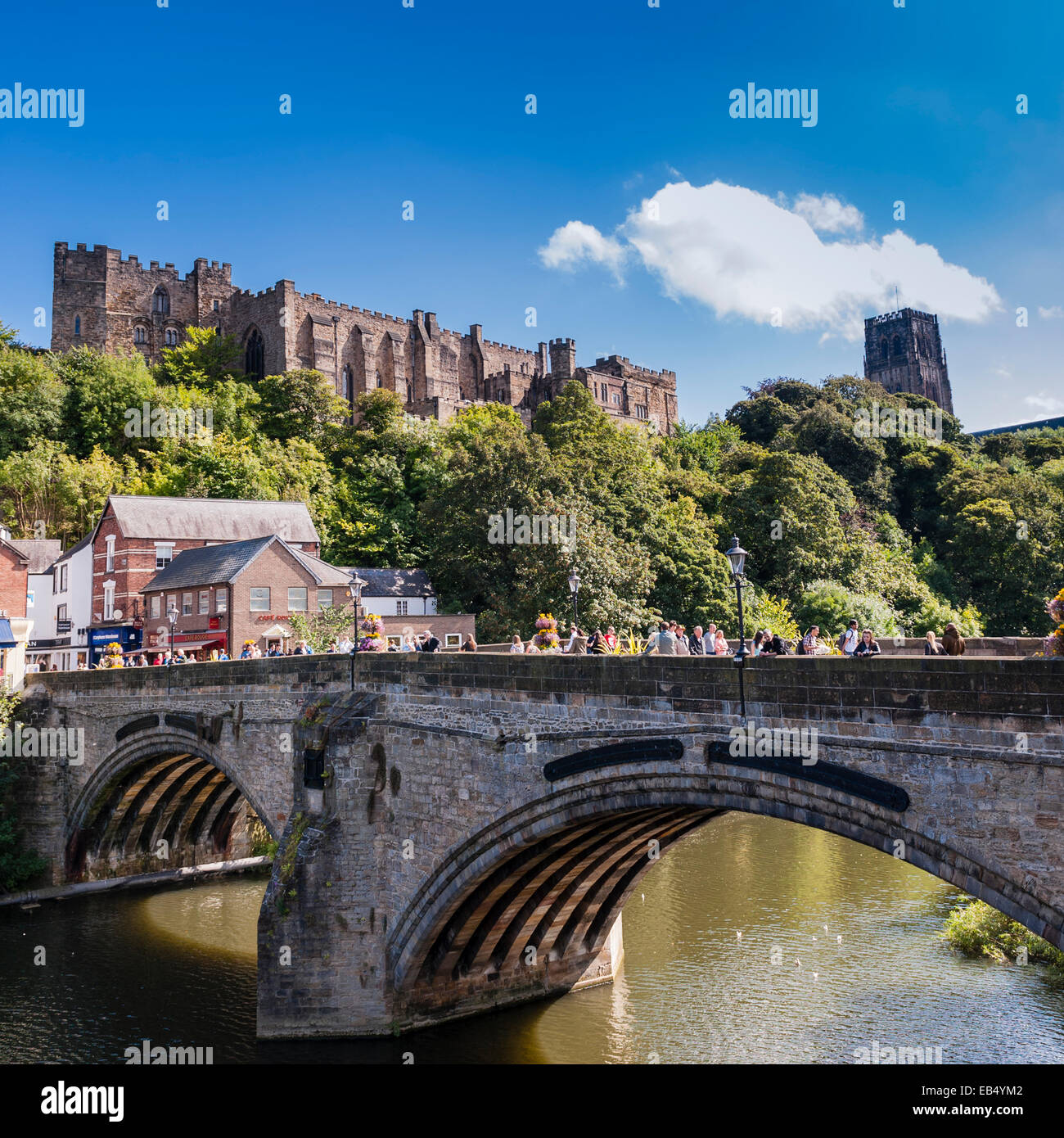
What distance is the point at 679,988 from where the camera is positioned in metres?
18.7

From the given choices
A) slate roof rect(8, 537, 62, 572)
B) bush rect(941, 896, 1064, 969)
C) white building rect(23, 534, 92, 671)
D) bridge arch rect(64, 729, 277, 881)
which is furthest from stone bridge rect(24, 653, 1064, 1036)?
slate roof rect(8, 537, 62, 572)

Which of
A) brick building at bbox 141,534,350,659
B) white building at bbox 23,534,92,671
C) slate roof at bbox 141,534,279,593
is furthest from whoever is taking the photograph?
white building at bbox 23,534,92,671

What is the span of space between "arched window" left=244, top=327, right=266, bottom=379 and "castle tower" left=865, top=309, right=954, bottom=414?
80197mm

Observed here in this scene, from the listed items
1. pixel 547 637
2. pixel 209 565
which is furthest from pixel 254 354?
pixel 547 637

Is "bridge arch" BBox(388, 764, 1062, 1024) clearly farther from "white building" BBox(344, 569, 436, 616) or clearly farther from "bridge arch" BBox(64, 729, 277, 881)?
"white building" BBox(344, 569, 436, 616)

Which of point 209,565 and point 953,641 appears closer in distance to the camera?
point 953,641

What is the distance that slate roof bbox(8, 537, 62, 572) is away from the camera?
5056 centimetres

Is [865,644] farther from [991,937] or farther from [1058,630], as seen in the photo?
[991,937]

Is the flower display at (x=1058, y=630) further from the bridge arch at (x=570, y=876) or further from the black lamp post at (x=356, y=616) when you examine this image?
the black lamp post at (x=356, y=616)

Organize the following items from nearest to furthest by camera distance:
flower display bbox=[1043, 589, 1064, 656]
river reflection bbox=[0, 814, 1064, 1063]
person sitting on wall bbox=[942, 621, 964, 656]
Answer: flower display bbox=[1043, 589, 1064, 656], person sitting on wall bbox=[942, 621, 964, 656], river reflection bbox=[0, 814, 1064, 1063]

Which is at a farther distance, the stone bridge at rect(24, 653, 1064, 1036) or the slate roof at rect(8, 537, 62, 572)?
the slate roof at rect(8, 537, 62, 572)

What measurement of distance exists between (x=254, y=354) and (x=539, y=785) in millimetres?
69289

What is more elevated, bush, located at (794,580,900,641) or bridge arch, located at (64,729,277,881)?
bush, located at (794,580,900,641)
